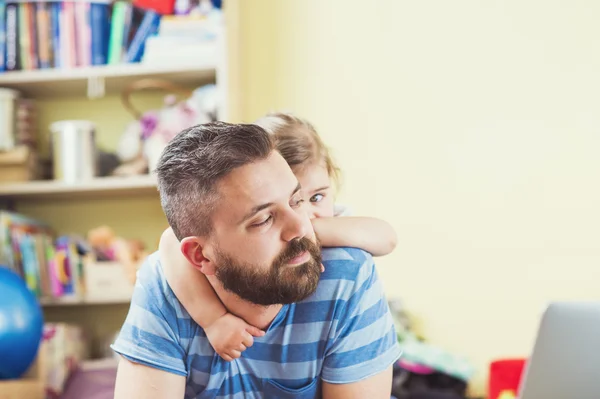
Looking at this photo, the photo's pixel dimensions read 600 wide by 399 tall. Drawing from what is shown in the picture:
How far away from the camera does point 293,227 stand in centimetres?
119

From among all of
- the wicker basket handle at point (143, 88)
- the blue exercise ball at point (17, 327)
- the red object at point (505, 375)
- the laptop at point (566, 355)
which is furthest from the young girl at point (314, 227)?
the wicker basket handle at point (143, 88)

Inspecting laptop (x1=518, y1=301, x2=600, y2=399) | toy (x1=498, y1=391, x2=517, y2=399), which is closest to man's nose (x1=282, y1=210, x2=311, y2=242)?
laptop (x1=518, y1=301, x2=600, y2=399)

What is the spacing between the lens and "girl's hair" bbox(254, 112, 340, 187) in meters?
1.47

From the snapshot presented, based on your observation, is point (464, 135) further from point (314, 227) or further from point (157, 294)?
point (157, 294)

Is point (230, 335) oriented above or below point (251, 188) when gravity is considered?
below

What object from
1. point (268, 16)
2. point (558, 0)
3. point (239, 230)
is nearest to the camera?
point (239, 230)

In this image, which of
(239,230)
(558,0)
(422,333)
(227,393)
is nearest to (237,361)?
(227,393)

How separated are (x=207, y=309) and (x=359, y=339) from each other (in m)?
0.29

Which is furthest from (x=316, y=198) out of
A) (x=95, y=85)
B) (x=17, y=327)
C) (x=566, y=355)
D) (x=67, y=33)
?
(x=67, y=33)

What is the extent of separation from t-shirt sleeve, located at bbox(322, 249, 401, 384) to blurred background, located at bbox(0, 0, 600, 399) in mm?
1249

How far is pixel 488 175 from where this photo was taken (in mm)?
2701

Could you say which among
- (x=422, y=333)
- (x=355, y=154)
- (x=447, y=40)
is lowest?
(x=422, y=333)

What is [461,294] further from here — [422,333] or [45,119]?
[45,119]

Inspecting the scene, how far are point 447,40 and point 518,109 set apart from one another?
39cm
